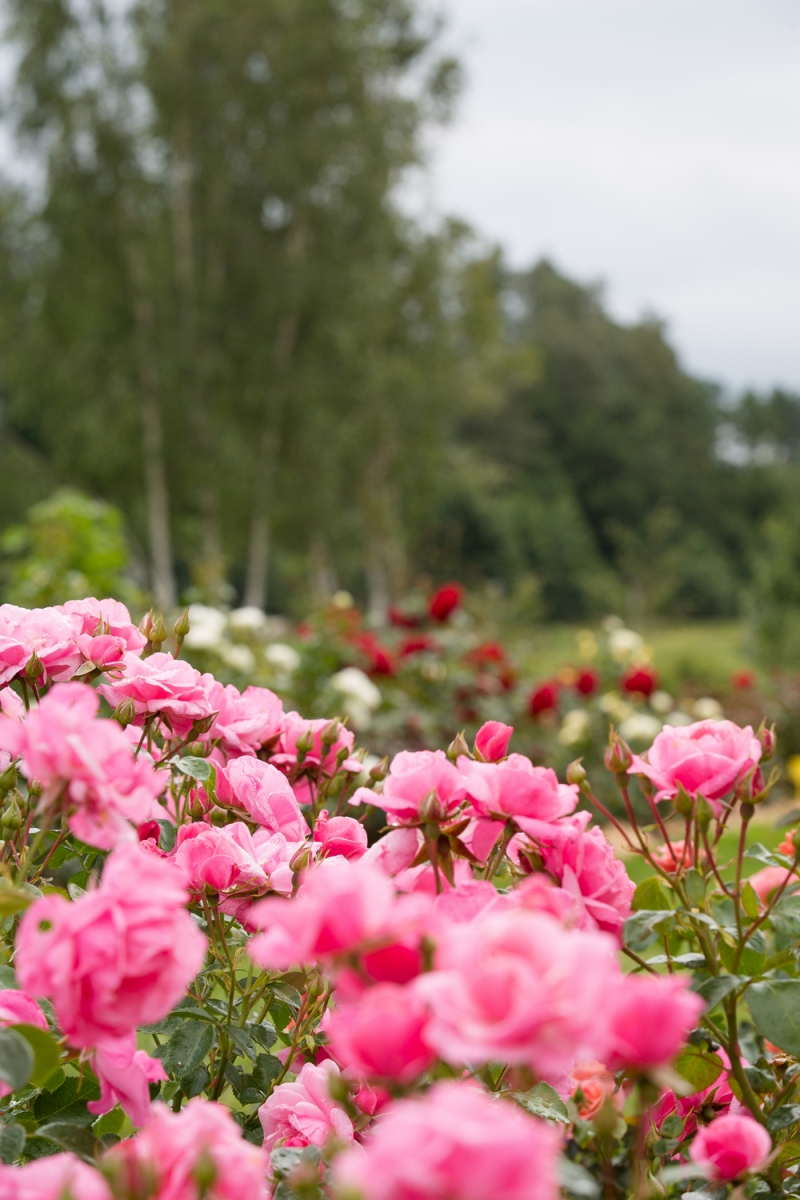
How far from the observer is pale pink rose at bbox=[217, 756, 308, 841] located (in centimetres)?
60

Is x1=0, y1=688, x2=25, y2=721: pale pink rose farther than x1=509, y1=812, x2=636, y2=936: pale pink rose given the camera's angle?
Yes

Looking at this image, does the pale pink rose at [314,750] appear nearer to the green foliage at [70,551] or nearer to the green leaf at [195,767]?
the green leaf at [195,767]

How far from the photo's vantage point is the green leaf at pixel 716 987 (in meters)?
0.50

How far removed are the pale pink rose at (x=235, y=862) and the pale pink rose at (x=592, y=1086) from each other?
0.18 meters

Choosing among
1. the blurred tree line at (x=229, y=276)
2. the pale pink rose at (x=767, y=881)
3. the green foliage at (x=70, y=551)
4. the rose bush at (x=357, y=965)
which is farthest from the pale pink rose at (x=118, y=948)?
the blurred tree line at (x=229, y=276)

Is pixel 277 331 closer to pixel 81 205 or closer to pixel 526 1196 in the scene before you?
pixel 81 205

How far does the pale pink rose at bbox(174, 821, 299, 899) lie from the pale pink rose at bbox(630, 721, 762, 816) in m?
0.21

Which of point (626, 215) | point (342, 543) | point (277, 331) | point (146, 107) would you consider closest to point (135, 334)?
point (277, 331)

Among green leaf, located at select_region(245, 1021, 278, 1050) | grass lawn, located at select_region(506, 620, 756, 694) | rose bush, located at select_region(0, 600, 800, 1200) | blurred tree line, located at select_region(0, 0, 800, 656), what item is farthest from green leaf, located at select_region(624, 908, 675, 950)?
blurred tree line, located at select_region(0, 0, 800, 656)

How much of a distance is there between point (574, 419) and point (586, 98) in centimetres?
1553

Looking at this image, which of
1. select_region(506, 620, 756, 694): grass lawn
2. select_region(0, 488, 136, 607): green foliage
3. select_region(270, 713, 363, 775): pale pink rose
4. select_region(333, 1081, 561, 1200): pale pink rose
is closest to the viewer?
select_region(333, 1081, 561, 1200): pale pink rose

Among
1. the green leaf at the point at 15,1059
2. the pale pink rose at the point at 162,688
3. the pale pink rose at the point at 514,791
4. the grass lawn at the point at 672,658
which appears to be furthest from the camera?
the grass lawn at the point at 672,658

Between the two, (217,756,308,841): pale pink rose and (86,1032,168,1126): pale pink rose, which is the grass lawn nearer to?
(217,756,308,841): pale pink rose

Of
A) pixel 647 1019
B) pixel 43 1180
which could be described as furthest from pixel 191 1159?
pixel 647 1019
